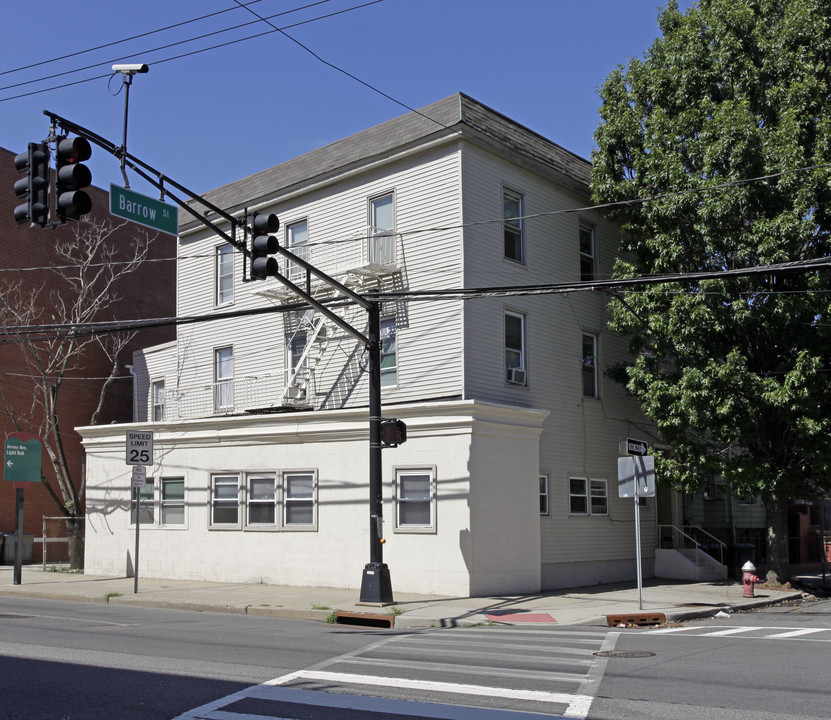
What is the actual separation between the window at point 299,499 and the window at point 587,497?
6505 mm

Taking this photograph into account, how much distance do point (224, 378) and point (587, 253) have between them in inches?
427

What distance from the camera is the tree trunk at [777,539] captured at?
20.9 m

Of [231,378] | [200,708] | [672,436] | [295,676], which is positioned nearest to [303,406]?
[231,378]

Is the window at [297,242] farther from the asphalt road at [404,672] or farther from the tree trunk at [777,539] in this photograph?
the tree trunk at [777,539]

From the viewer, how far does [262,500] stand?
2148 cm

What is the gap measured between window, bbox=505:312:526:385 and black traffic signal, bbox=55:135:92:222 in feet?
39.4

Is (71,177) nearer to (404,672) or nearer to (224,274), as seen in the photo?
(404,672)

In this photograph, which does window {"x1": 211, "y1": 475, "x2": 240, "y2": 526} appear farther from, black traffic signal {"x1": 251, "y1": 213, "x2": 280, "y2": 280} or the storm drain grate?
black traffic signal {"x1": 251, "y1": 213, "x2": 280, "y2": 280}

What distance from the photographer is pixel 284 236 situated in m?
23.9

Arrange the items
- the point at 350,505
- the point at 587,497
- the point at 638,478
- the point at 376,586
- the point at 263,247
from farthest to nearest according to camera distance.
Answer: the point at 587,497, the point at 350,505, the point at 638,478, the point at 376,586, the point at 263,247

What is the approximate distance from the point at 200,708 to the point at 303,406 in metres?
14.4

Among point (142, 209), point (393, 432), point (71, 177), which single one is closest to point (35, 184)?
point (71, 177)

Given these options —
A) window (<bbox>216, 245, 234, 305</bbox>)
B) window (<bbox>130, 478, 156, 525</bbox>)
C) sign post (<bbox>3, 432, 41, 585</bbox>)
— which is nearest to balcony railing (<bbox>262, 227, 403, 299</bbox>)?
window (<bbox>216, 245, 234, 305</bbox>)

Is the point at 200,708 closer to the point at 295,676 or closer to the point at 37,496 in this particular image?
the point at 295,676
